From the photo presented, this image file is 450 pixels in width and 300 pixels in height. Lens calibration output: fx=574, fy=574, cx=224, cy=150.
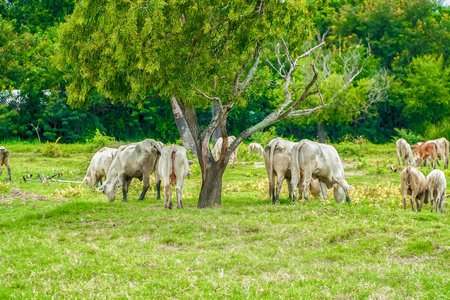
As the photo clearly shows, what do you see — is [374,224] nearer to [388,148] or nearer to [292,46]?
[292,46]

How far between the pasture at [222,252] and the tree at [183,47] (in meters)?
2.66

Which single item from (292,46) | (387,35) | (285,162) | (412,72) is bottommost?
(285,162)

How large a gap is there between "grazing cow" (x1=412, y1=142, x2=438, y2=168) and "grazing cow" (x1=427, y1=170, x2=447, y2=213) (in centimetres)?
1178

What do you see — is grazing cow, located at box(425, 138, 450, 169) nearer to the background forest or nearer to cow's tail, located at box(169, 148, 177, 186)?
the background forest

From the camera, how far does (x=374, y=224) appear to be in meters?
10.1

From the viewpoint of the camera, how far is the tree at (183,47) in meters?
12.5

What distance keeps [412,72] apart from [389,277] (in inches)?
1652

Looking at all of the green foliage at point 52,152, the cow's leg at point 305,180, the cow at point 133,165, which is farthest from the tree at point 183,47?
the green foliage at point 52,152

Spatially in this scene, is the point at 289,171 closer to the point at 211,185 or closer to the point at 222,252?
the point at 211,185

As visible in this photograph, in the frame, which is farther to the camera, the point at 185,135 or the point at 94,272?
the point at 185,135

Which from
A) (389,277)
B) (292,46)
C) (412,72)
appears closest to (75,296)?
(389,277)

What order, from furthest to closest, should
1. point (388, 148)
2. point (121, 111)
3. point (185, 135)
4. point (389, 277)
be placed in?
point (121, 111) < point (388, 148) < point (185, 135) < point (389, 277)

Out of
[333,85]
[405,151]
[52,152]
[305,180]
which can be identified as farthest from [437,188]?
[333,85]

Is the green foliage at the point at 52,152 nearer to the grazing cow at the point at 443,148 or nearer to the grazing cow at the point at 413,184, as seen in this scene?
the grazing cow at the point at 443,148
